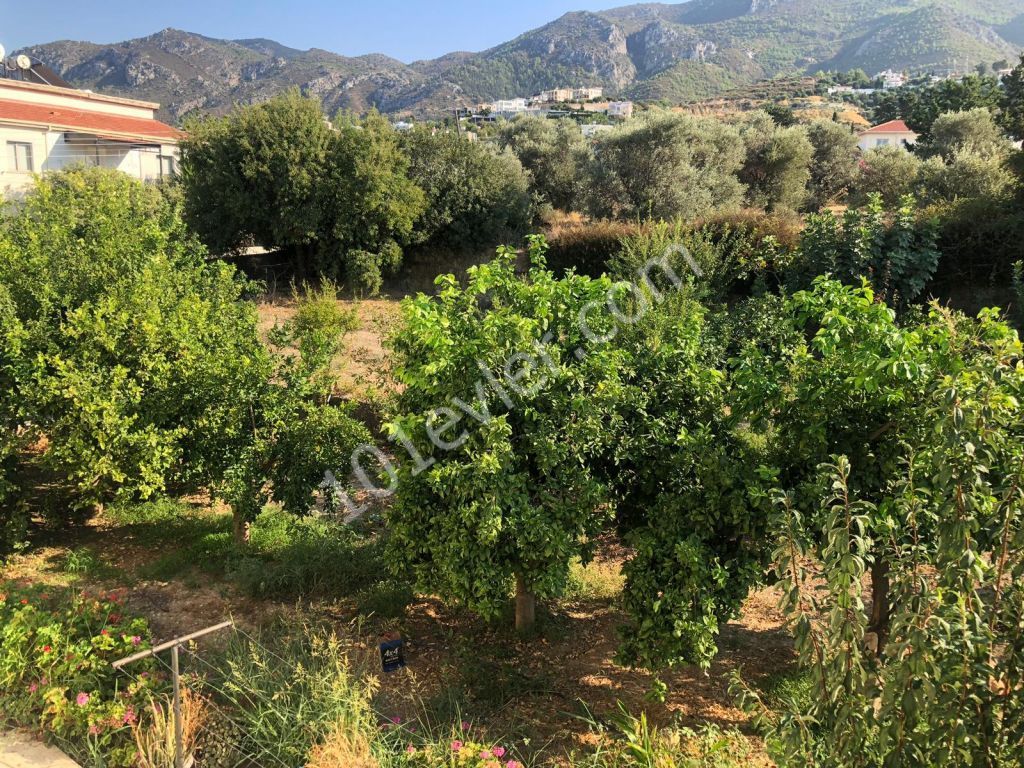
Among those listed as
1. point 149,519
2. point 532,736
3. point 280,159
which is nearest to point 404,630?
point 532,736

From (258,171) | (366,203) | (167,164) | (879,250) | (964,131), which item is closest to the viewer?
(879,250)

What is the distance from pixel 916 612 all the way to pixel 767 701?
2866mm

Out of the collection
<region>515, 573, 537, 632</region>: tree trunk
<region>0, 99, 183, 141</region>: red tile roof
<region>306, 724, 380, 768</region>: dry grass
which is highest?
<region>0, 99, 183, 141</region>: red tile roof

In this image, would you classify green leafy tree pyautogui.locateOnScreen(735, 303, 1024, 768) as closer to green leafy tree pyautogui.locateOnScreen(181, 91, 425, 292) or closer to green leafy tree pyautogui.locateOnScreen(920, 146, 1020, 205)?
green leafy tree pyautogui.locateOnScreen(920, 146, 1020, 205)

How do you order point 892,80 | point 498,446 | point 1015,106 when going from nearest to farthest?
1. point 498,446
2. point 1015,106
3. point 892,80

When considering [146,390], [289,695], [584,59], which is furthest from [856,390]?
[584,59]

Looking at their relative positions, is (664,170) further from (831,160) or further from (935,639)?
(935,639)

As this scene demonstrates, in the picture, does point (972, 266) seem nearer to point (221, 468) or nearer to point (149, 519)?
point (221, 468)

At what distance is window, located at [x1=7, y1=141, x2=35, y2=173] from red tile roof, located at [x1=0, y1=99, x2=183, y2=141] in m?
0.99

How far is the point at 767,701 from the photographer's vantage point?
4.83 meters

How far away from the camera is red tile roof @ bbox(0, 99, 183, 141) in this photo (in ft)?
101

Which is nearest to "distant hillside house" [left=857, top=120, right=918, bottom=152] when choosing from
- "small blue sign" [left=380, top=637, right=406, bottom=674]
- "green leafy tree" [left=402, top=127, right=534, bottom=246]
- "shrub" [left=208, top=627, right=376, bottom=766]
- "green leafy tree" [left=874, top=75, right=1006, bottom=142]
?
"green leafy tree" [left=874, top=75, right=1006, bottom=142]

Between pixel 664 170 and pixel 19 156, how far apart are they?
27.0m

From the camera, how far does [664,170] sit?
20.3 meters
